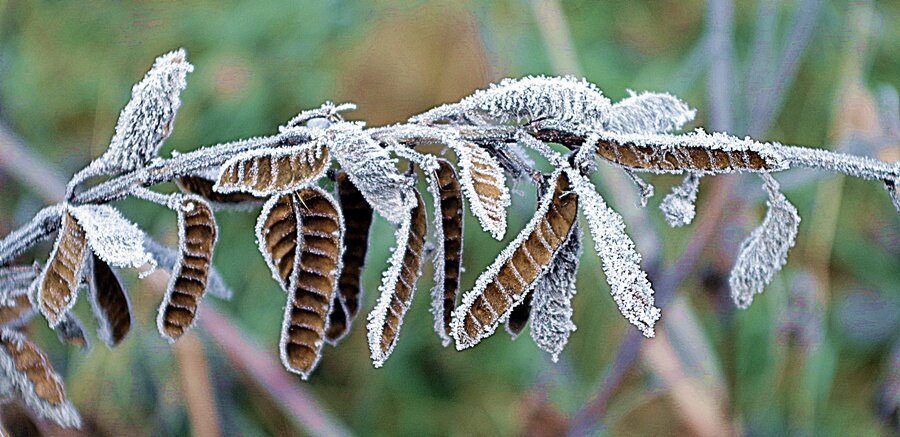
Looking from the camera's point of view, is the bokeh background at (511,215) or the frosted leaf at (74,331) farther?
the bokeh background at (511,215)

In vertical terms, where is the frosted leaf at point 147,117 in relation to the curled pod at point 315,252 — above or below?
above

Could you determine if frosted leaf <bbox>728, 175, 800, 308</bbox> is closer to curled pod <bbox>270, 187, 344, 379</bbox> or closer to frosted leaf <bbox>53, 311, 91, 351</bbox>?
curled pod <bbox>270, 187, 344, 379</bbox>

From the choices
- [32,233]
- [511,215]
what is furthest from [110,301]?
[511,215]

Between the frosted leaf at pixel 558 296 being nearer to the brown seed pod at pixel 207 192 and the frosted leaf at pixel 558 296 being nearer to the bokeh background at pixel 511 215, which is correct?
the brown seed pod at pixel 207 192

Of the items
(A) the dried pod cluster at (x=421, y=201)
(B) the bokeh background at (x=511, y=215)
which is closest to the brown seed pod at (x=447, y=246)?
(A) the dried pod cluster at (x=421, y=201)

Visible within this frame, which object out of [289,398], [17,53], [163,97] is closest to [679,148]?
[163,97]

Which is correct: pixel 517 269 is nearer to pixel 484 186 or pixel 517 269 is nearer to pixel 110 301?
pixel 484 186

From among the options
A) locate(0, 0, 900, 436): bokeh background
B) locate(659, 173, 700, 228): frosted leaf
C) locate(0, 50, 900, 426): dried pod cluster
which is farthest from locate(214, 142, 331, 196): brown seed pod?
locate(0, 0, 900, 436): bokeh background

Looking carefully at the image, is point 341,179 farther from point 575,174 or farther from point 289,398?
point 289,398
